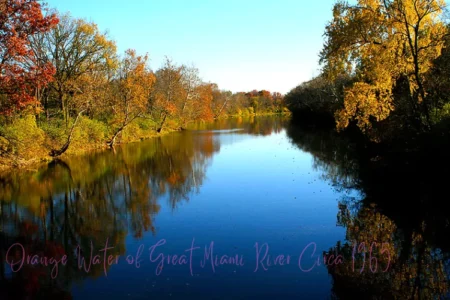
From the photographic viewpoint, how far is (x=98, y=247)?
9500 mm

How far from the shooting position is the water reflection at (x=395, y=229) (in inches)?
271

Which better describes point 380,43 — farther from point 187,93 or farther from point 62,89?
point 187,93

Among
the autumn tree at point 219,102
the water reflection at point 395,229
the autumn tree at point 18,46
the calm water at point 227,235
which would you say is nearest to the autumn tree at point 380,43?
the water reflection at point 395,229

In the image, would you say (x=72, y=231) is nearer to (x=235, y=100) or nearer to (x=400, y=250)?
(x=400, y=250)

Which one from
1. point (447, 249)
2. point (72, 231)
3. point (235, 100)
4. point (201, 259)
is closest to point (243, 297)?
point (201, 259)

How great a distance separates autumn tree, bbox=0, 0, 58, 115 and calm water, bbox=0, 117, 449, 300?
4.87 m

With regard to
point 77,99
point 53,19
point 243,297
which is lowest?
point 243,297

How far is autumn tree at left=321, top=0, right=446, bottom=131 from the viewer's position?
1414 centimetres

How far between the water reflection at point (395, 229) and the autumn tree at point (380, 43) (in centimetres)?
281

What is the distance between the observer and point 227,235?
33.2 feet

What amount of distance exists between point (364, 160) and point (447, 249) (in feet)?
42.0

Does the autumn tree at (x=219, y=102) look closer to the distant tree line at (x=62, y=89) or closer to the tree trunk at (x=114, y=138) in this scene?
the distant tree line at (x=62, y=89)

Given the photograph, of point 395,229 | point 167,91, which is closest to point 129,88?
point 167,91

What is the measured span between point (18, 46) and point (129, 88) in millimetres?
20049
